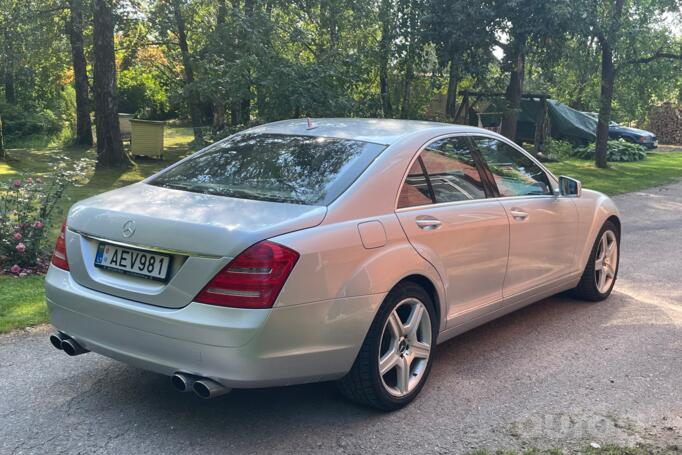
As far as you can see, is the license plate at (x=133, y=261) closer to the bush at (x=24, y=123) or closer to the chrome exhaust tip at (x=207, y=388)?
the chrome exhaust tip at (x=207, y=388)

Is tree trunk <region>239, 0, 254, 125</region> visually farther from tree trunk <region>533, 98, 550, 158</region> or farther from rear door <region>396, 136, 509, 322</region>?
tree trunk <region>533, 98, 550, 158</region>

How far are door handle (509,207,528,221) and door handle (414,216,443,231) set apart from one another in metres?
0.91

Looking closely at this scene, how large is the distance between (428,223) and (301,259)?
42.5 inches

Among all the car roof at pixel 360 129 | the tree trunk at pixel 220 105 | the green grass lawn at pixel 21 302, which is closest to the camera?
the car roof at pixel 360 129

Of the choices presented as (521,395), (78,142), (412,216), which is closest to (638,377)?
(521,395)

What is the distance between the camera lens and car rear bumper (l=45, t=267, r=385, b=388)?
3.15m

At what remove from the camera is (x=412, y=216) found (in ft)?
13.0

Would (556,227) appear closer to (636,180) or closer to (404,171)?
(404,171)

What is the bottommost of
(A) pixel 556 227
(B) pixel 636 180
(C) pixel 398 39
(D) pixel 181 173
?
(B) pixel 636 180

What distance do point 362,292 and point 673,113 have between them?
35.7m

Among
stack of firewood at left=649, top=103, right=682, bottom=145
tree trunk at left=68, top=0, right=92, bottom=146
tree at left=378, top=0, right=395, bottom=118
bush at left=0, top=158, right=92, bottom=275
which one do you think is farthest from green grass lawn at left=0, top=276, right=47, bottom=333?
stack of firewood at left=649, top=103, right=682, bottom=145

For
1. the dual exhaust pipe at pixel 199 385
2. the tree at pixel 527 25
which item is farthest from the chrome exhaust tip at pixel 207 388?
the tree at pixel 527 25

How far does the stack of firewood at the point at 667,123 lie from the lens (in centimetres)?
3447

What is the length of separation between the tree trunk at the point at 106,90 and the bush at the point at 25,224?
296 inches
